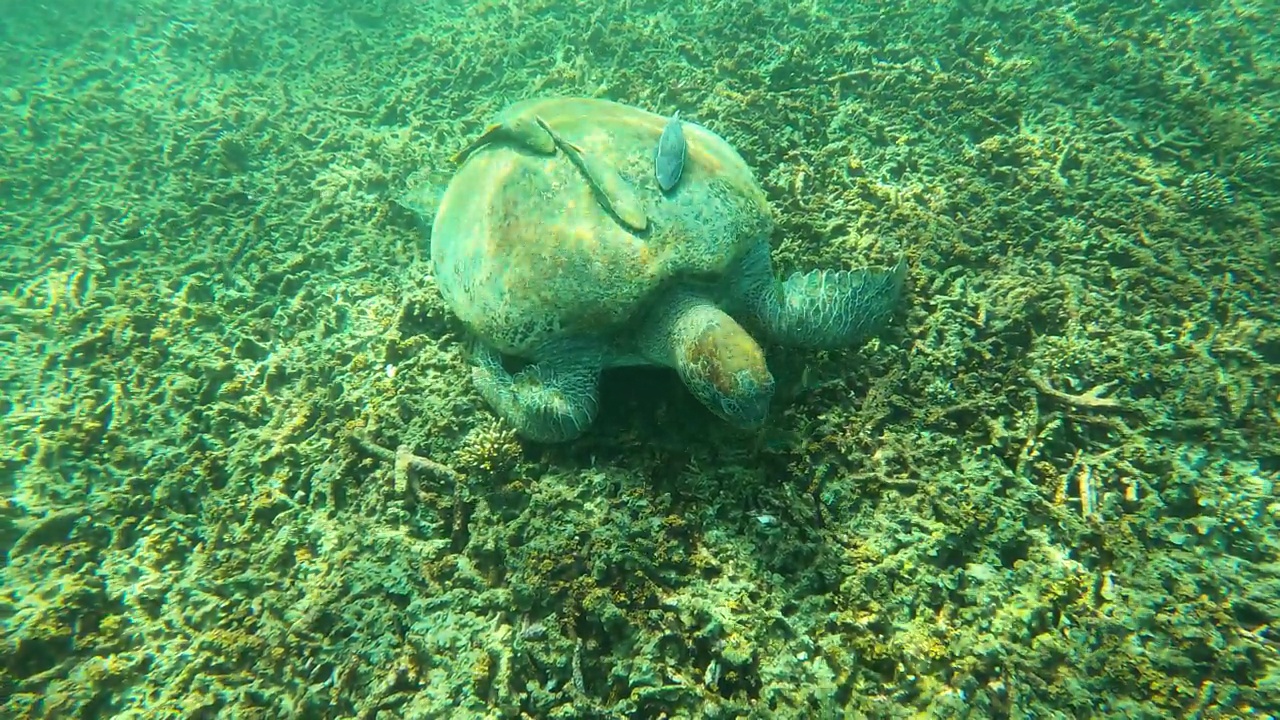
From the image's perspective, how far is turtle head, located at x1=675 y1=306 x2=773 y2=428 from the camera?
235 centimetres

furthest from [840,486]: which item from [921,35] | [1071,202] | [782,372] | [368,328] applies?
[921,35]

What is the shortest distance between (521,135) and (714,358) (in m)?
1.90

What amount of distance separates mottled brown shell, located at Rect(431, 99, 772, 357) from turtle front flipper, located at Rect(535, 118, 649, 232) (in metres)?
0.03

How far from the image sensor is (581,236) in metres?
2.67

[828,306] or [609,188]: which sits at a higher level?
[609,188]

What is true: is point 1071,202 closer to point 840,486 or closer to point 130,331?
point 840,486

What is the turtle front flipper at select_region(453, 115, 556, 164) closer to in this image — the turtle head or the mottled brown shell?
the mottled brown shell

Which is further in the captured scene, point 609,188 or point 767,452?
point 609,188

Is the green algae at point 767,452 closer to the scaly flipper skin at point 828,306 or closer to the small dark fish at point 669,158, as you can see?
the scaly flipper skin at point 828,306

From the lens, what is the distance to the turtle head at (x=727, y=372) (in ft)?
7.70

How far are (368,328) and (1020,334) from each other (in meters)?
4.03

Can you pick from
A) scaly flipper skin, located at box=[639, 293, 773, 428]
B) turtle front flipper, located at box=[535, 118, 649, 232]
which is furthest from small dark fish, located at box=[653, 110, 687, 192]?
scaly flipper skin, located at box=[639, 293, 773, 428]

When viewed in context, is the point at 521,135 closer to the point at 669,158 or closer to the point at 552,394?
the point at 669,158

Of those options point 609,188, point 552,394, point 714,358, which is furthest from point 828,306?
point 552,394
